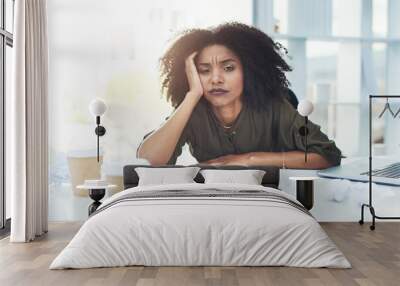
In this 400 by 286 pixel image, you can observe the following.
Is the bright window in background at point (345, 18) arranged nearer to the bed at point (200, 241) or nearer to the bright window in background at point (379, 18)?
the bright window in background at point (379, 18)

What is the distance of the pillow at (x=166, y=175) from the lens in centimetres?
728

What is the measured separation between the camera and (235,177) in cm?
726

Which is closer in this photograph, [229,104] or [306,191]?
[306,191]

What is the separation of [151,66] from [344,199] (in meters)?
3.01

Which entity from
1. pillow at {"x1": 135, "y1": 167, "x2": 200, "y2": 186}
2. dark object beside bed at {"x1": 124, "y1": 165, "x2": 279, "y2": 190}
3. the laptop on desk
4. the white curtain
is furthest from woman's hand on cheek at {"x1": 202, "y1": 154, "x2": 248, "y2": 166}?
the white curtain

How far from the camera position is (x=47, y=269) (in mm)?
4910

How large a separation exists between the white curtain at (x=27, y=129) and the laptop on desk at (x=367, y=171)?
352 cm

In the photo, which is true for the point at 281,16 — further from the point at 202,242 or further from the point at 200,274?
the point at 200,274

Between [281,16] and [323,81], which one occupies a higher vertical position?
[281,16]

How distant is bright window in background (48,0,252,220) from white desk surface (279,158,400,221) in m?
2.09

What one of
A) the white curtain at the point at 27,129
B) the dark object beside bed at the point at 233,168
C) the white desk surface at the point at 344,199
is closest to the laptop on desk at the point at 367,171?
the white desk surface at the point at 344,199

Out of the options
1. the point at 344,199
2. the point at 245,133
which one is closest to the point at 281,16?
the point at 245,133

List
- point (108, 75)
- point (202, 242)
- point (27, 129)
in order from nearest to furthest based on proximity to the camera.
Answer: point (202, 242), point (27, 129), point (108, 75)

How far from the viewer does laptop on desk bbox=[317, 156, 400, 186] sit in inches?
314
